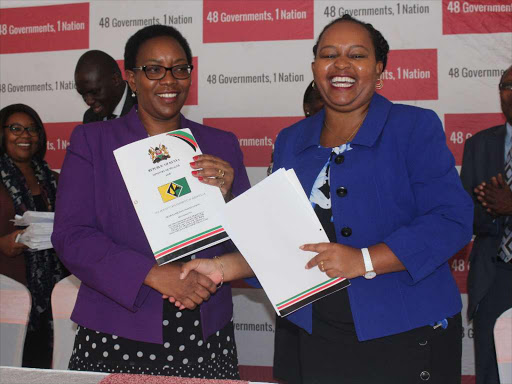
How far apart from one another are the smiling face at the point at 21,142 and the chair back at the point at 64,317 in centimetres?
177

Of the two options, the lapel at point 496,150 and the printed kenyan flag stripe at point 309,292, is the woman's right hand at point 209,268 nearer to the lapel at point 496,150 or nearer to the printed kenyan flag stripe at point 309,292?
the printed kenyan flag stripe at point 309,292

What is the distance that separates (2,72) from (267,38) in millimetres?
2368

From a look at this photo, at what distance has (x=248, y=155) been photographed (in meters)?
4.66

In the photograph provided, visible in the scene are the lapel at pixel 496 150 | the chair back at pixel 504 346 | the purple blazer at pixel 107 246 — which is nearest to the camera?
the chair back at pixel 504 346

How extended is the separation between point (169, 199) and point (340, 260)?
0.63 meters

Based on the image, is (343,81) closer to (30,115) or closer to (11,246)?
(11,246)

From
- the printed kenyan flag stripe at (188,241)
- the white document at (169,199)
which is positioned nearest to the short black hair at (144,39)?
the white document at (169,199)

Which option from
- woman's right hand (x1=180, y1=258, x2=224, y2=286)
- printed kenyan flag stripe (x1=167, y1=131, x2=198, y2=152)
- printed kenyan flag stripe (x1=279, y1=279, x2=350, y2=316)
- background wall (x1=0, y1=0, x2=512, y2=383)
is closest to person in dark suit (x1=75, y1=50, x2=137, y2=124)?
background wall (x1=0, y1=0, x2=512, y2=383)

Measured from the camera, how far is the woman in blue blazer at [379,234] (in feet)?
5.69

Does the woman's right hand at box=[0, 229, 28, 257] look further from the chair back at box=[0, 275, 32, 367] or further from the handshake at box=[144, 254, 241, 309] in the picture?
the handshake at box=[144, 254, 241, 309]

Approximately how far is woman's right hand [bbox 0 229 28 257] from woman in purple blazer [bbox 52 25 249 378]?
5.39 feet

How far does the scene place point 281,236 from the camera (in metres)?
1.80

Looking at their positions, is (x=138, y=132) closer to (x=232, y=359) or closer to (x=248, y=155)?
(x=232, y=359)

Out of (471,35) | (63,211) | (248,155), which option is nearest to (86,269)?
(63,211)
